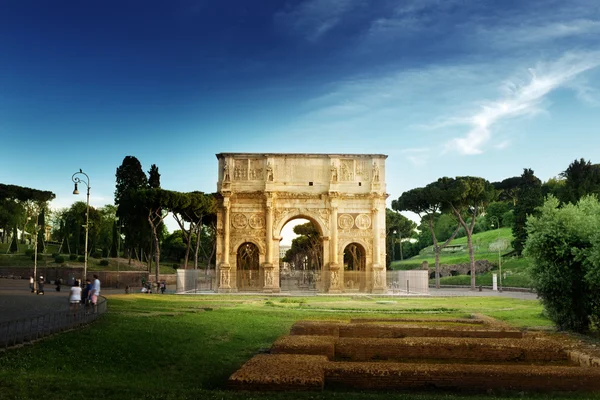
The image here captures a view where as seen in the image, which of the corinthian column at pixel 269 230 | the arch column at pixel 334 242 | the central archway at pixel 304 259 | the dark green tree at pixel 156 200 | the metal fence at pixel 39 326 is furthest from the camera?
the central archway at pixel 304 259

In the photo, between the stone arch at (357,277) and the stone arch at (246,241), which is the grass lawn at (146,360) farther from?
the stone arch at (246,241)

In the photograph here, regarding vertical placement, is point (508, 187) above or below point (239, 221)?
above

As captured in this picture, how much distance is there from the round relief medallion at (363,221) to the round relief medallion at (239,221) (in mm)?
9984

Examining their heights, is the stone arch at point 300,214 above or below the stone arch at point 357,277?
above

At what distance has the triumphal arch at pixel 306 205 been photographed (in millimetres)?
49000

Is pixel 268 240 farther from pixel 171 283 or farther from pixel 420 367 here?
pixel 420 367

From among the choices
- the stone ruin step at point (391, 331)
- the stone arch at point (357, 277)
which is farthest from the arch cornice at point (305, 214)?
the stone ruin step at point (391, 331)

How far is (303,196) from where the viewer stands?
49.8m

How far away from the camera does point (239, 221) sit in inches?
1960

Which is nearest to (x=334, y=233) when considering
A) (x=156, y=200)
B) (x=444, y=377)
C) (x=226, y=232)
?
(x=226, y=232)

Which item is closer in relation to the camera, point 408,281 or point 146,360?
point 146,360

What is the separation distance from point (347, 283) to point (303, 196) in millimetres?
8622

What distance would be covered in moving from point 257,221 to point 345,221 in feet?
25.8

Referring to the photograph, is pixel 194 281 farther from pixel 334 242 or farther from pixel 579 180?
pixel 579 180
